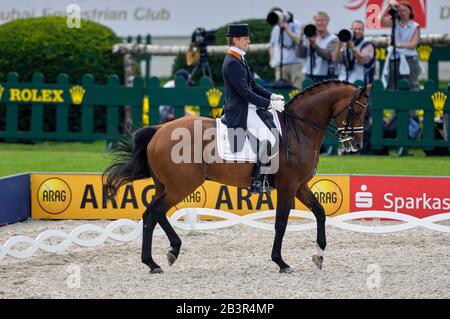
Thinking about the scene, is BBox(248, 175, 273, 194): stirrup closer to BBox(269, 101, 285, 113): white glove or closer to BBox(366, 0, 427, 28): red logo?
BBox(269, 101, 285, 113): white glove

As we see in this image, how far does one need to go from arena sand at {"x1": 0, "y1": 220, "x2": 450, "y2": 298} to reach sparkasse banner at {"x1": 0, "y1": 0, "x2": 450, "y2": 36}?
821 centimetres

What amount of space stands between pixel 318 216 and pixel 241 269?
88 centimetres

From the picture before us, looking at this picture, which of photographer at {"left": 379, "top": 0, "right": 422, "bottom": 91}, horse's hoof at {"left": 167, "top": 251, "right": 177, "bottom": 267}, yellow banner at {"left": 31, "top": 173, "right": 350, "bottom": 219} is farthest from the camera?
photographer at {"left": 379, "top": 0, "right": 422, "bottom": 91}

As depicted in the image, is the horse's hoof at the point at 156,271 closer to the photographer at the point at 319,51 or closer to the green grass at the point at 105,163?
the green grass at the point at 105,163

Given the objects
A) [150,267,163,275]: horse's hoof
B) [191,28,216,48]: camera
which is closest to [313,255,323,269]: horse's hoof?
[150,267,163,275]: horse's hoof

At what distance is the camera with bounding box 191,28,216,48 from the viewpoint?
17406mm

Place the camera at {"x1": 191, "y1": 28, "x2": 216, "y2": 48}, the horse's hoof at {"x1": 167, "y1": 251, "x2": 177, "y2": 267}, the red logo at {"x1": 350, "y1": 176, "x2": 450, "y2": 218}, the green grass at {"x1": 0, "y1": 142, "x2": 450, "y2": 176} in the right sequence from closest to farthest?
the horse's hoof at {"x1": 167, "y1": 251, "x2": 177, "y2": 267} < the red logo at {"x1": 350, "y1": 176, "x2": 450, "y2": 218} < the green grass at {"x1": 0, "y1": 142, "x2": 450, "y2": 176} < the camera at {"x1": 191, "y1": 28, "x2": 216, "y2": 48}

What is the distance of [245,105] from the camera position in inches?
352

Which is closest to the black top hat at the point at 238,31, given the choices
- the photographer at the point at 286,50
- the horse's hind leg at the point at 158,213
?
the horse's hind leg at the point at 158,213

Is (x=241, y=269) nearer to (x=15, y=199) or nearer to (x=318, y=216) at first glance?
(x=318, y=216)

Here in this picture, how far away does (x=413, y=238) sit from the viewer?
10.6m

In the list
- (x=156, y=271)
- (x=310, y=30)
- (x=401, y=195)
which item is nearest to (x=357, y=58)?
(x=310, y=30)

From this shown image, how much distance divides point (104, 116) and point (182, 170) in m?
8.99
